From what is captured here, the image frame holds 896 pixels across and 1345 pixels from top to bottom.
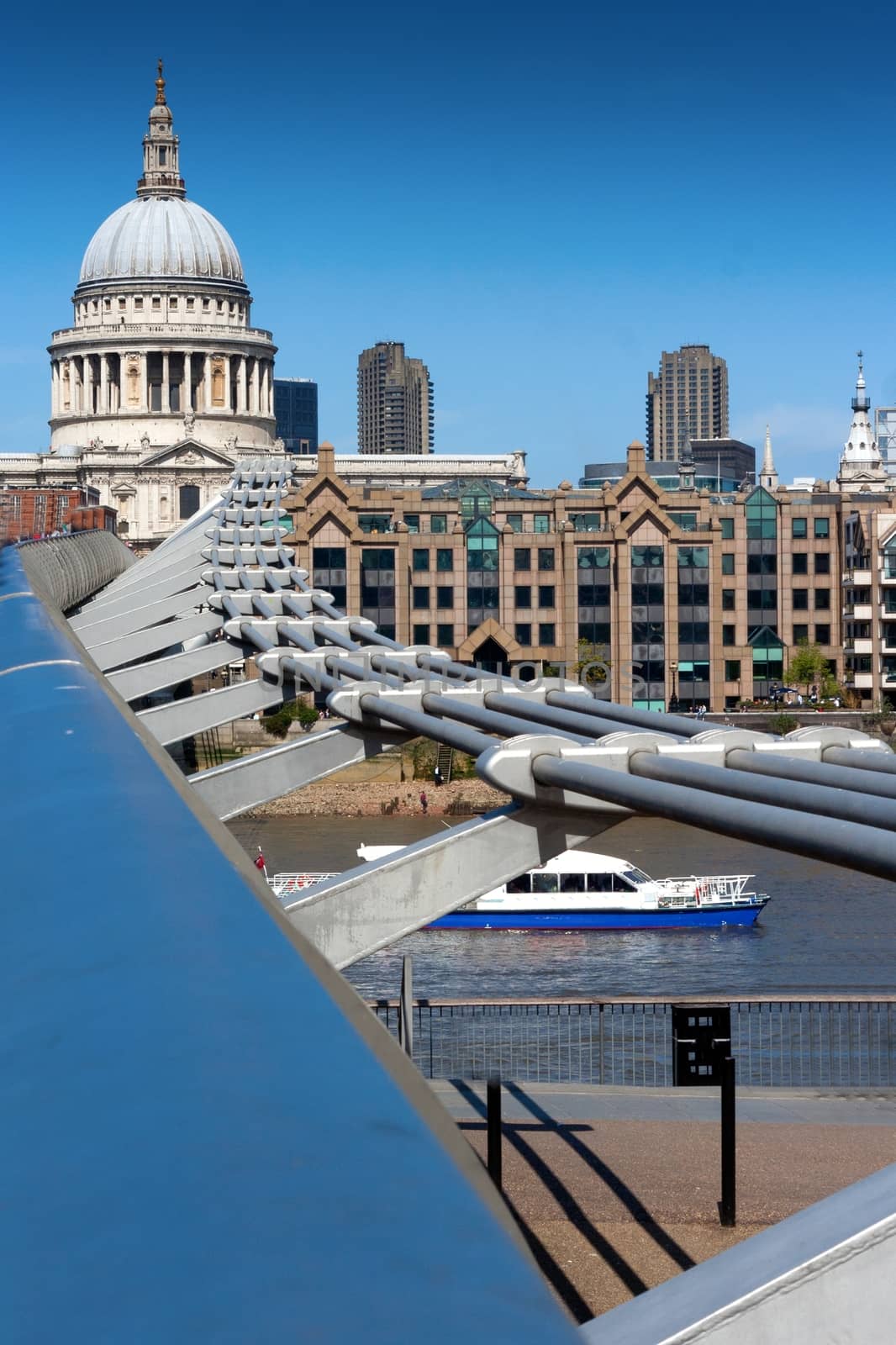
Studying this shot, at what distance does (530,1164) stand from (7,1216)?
12161mm

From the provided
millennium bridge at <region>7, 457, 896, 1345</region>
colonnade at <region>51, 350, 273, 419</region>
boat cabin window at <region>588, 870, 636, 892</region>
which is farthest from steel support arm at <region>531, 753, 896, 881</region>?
colonnade at <region>51, 350, 273, 419</region>

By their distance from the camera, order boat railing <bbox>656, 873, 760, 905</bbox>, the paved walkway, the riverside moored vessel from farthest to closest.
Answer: the riverside moored vessel < boat railing <bbox>656, 873, 760, 905</bbox> < the paved walkway

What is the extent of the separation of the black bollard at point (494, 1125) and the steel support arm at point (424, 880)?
14.6 feet

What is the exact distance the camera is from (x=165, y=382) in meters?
130

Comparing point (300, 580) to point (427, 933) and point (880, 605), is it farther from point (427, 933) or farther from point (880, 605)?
point (880, 605)

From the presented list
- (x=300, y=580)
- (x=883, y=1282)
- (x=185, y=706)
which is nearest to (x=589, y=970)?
(x=300, y=580)

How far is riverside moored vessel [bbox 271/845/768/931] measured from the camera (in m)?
37.5

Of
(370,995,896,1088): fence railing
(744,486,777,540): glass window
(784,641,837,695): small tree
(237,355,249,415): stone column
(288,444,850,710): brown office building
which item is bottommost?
(370,995,896,1088): fence railing

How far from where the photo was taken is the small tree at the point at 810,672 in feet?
225

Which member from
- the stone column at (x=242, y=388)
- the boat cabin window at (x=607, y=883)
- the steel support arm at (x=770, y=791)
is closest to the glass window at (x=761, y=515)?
the boat cabin window at (x=607, y=883)

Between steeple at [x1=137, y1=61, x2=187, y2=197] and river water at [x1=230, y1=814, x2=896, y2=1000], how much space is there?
105 meters

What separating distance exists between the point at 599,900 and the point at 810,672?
103 ft

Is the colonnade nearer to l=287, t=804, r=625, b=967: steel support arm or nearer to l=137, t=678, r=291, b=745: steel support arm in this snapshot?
l=137, t=678, r=291, b=745: steel support arm

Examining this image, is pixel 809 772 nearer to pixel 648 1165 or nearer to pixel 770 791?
pixel 770 791
